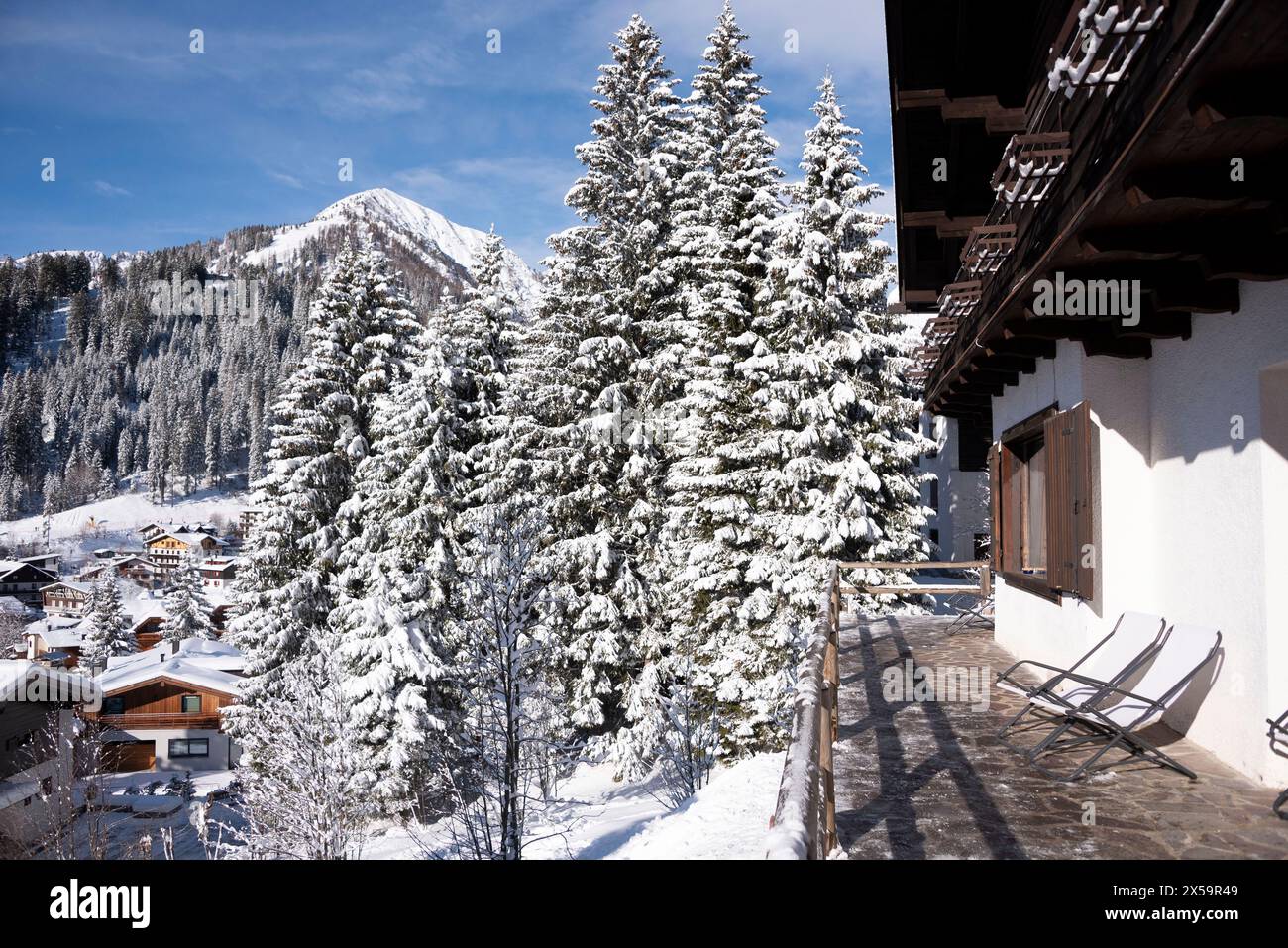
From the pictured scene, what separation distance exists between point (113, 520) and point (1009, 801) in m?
135

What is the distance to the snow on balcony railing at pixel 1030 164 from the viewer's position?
522 cm

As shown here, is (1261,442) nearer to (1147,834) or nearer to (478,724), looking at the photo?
(1147,834)

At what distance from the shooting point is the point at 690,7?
894 inches

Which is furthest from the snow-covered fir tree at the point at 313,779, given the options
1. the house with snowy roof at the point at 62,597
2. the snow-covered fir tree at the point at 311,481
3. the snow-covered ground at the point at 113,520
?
the snow-covered ground at the point at 113,520

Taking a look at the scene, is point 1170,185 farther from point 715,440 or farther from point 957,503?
point 957,503

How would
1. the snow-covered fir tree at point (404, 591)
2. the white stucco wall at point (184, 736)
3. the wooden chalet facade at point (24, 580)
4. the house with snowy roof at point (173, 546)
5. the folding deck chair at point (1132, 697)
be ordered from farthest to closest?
1. the house with snowy roof at point (173, 546)
2. the wooden chalet facade at point (24, 580)
3. the white stucco wall at point (184, 736)
4. the snow-covered fir tree at point (404, 591)
5. the folding deck chair at point (1132, 697)

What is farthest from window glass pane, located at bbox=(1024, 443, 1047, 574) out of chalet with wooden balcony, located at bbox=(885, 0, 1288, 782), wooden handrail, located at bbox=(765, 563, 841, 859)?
wooden handrail, located at bbox=(765, 563, 841, 859)

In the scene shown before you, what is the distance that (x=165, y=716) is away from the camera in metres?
39.8

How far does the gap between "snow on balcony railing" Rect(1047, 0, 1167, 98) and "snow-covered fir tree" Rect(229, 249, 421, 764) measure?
2186 centimetres

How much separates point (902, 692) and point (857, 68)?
16.2 m

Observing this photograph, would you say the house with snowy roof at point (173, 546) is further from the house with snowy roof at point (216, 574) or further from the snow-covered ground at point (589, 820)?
the snow-covered ground at point (589, 820)

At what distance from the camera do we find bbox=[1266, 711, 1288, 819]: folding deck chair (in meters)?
4.32

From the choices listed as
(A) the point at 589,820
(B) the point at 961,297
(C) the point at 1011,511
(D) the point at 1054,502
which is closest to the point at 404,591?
(A) the point at 589,820
